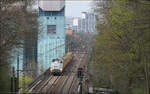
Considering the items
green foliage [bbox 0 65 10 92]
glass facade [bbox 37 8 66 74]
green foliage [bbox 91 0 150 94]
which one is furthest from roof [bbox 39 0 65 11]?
green foliage [bbox 0 65 10 92]

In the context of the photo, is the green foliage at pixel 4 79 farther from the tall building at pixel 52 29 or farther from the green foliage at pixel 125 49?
the tall building at pixel 52 29

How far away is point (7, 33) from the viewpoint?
709cm

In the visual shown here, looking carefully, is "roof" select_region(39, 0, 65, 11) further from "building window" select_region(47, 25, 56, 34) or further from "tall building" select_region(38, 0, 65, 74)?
"building window" select_region(47, 25, 56, 34)

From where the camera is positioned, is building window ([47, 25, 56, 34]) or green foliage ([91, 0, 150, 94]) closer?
green foliage ([91, 0, 150, 94])

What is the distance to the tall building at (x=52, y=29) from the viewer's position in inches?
529

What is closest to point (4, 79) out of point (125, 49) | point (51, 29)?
point (125, 49)

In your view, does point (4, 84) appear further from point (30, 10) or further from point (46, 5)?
point (46, 5)

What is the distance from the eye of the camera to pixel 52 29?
14062 millimetres

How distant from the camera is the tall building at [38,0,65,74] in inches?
529

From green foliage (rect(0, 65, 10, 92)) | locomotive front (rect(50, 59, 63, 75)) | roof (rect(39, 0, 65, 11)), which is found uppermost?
roof (rect(39, 0, 65, 11))

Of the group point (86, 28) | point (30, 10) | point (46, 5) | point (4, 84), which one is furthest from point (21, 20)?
point (86, 28)

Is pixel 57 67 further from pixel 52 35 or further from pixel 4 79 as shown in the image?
pixel 4 79

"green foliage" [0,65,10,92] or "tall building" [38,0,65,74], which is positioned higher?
"tall building" [38,0,65,74]

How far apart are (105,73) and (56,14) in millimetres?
7892
